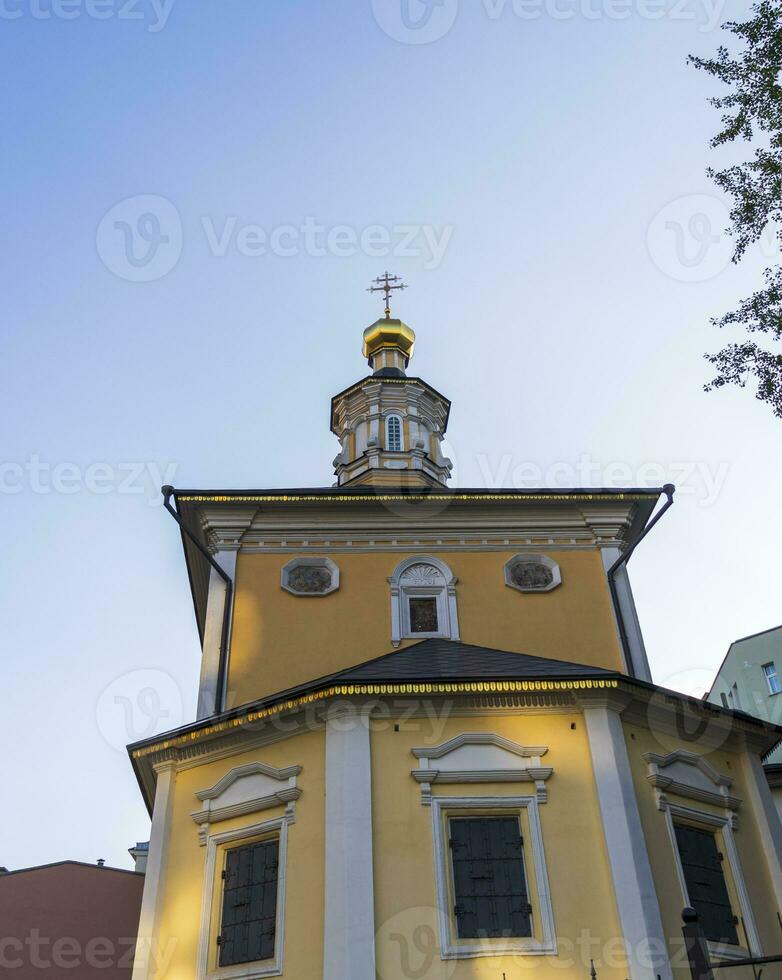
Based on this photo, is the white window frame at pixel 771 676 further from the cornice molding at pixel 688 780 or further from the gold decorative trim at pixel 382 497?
the cornice molding at pixel 688 780

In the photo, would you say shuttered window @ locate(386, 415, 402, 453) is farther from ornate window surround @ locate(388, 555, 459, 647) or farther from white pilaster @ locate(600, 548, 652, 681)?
white pilaster @ locate(600, 548, 652, 681)

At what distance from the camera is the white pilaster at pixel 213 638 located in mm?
14211

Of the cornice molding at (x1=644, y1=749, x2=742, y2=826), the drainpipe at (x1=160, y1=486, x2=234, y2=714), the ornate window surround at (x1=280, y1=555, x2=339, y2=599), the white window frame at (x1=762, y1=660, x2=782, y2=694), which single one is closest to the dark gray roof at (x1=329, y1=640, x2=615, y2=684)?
the cornice molding at (x1=644, y1=749, x2=742, y2=826)

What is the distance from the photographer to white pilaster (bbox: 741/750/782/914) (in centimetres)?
1095

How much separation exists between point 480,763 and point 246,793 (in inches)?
99.4

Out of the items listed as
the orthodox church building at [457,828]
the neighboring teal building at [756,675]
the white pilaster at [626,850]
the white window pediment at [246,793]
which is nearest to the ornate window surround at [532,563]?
the orthodox church building at [457,828]

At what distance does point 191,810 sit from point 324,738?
186 centimetres

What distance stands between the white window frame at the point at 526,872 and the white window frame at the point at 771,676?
2091 centimetres

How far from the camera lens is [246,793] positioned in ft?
35.0

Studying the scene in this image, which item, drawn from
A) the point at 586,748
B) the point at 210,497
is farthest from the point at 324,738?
the point at 210,497

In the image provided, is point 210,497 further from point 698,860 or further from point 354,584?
point 698,860

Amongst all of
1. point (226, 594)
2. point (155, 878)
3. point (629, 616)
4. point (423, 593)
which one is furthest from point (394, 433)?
point (155, 878)

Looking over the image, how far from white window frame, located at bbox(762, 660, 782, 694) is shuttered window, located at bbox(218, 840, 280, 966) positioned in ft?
71.6

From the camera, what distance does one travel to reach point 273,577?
607 inches
